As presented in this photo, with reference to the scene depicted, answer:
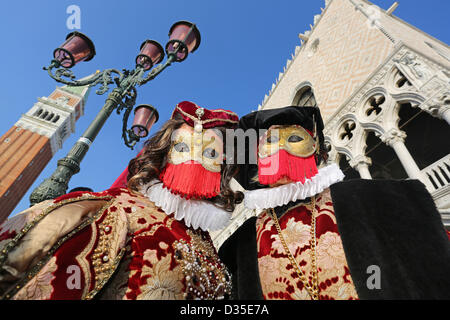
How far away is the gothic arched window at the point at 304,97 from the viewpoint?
10369mm

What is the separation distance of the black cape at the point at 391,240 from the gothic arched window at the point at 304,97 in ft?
31.7

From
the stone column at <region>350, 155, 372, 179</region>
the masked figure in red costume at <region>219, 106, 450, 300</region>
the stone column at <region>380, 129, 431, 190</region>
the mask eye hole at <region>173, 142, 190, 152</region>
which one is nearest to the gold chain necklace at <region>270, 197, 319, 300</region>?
the masked figure in red costume at <region>219, 106, 450, 300</region>

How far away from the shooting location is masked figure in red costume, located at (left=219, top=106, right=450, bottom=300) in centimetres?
109

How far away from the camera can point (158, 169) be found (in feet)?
5.29

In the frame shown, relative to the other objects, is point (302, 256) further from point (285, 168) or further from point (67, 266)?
point (67, 266)

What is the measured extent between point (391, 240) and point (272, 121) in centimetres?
109

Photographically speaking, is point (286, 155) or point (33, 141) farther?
point (33, 141)

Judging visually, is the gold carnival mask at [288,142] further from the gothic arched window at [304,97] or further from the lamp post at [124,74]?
the gothic arched window at [304,97]

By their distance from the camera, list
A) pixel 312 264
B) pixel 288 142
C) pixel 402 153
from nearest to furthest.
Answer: pixel 312 264 < pixel 288 142 < pixel 402 153

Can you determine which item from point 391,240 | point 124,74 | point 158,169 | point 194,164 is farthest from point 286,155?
point 124,74

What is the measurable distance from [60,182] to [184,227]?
6.46 ft

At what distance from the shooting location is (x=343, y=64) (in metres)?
8.55

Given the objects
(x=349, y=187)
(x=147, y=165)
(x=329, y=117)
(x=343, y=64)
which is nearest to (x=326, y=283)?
(x=349, y=187)

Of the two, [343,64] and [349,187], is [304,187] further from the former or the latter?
[343,64]
